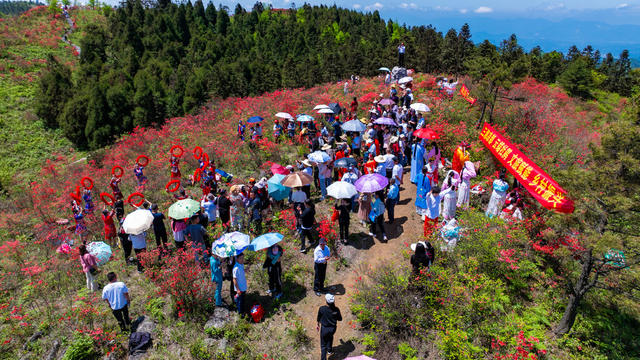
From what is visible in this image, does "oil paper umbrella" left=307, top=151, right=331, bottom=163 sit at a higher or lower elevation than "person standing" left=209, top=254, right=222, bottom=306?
higher

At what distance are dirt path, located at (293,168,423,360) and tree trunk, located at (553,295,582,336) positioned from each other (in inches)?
154

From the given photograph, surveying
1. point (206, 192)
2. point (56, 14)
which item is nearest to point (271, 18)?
point (56, 14)

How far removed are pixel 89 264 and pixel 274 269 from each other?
17.4 ft

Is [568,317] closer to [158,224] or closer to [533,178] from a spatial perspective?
[533,178]

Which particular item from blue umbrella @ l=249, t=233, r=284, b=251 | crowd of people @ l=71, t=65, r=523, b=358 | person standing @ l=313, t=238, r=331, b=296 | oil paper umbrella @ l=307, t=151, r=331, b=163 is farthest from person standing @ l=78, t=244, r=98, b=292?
oil paper umbrella @ l=307, t=151, r=331, b=163

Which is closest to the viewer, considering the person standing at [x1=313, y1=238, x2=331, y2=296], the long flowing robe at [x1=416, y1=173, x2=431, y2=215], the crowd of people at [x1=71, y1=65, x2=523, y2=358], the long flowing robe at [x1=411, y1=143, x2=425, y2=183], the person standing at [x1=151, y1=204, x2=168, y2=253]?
the crowd of people at [x1=71, y1=65, x2=523, y2=358]

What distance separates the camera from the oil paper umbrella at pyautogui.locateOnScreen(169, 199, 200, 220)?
916 cm

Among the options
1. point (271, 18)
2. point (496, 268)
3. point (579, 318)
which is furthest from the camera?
point (271, 18)

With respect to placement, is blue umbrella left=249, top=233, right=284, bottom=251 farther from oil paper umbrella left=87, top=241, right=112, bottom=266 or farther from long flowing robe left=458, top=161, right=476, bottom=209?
long flowing robe left=458, top=161, right=476, bottom=209

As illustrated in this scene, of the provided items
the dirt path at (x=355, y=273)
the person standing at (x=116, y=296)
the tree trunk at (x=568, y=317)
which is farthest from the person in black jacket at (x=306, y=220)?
the tree trunk at (x=568, y=317)

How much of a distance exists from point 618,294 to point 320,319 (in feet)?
20.6

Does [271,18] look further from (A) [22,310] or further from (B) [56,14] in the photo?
(A) [22,310]

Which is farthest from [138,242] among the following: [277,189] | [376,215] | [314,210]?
[376,215]

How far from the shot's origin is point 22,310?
29.9ft
